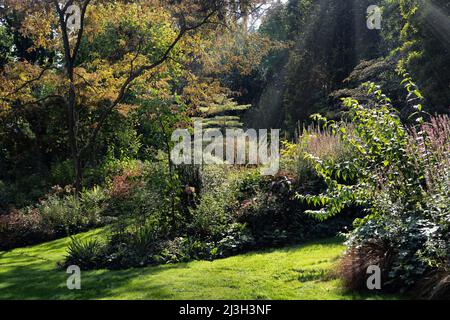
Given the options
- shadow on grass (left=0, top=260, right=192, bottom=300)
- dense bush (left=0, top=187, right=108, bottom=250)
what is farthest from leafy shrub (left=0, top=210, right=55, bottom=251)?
shadow on grass (left=0, top=260, right=192, bottom=300)

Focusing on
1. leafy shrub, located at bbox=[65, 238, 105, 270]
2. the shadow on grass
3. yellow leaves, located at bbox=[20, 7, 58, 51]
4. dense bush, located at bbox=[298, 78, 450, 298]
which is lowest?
the shadow on grass

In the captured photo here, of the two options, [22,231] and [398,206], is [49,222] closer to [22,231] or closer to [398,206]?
[22,231]

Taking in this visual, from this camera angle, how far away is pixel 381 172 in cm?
552

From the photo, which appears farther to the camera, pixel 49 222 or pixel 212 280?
pixel 49 222

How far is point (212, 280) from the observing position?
5.72 meters

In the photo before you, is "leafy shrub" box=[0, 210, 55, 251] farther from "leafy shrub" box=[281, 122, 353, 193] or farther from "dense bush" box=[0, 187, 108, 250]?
"leafy shrub" box=[281, 122, 353, 193]

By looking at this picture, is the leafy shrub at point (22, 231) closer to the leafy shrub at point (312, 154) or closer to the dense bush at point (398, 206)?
the leafy shrub at point (312, 154)

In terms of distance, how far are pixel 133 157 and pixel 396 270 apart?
13537 millimetres

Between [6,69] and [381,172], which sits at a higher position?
[6,69]

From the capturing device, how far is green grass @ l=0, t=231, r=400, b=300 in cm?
514

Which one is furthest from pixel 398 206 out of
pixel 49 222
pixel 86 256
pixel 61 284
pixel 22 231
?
pixel 22 231
